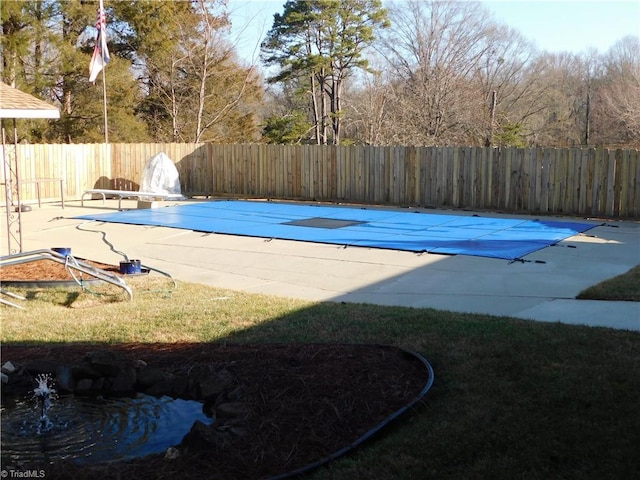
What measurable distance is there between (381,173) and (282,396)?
50.9 feet

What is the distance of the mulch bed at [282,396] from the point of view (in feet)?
Answer: 13.0

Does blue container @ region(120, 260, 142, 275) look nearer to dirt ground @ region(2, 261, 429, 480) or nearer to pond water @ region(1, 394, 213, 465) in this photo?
dirt ground @ region(2, 261, 429, 480)

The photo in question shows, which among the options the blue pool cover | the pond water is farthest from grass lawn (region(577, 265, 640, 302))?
the pond water

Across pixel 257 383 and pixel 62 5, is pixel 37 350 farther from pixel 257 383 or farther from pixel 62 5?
pixel 62 5

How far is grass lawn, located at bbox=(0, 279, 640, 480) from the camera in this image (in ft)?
13.0

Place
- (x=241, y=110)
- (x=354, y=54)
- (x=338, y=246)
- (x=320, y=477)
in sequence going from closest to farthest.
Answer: (x=320, y=477), (x=338, y=246), (x=354, y=54), (x=241, y=110)

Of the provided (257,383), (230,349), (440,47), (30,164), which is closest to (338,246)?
(230,349)

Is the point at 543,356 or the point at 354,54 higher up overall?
the point at 354,54

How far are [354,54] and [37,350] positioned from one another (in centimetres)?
2683

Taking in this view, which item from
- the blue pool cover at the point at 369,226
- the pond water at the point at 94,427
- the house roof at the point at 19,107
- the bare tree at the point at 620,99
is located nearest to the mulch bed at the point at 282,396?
the pond water at the point at 94,427

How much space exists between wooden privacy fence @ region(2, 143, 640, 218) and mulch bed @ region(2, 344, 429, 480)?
12.3 m

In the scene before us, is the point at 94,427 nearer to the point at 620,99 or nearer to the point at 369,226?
the point at 369,226

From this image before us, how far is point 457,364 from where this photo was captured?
5.65 meters

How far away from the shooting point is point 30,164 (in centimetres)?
2150
